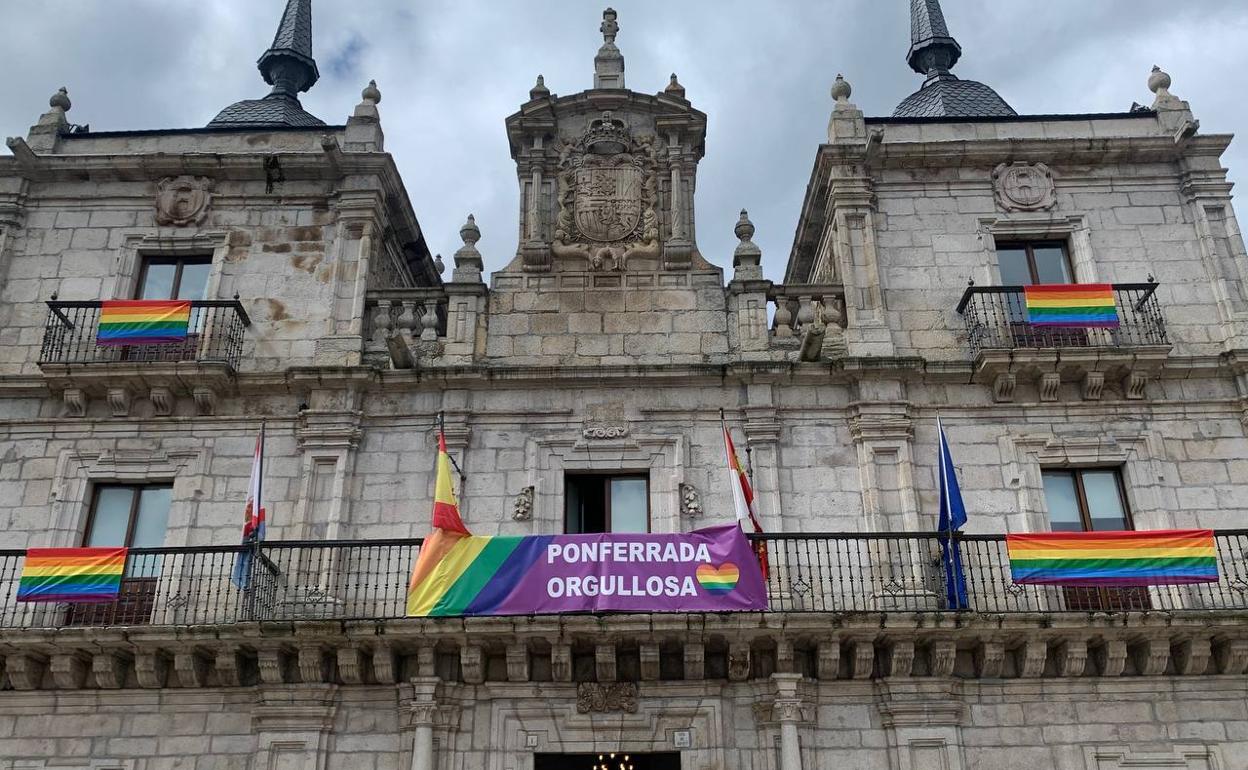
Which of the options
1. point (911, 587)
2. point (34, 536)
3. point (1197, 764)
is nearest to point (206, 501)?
point (34, 536)

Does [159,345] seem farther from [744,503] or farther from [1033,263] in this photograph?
[1033,263]

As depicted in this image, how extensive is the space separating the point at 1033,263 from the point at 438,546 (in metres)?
9.25

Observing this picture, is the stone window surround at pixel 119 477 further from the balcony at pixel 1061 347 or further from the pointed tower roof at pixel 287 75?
the balcony at pixel 1061 347

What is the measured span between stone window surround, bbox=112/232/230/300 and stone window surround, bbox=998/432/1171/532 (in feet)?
35.9

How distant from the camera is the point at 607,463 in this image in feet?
47.5

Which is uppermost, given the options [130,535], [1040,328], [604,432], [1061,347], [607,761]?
[1040,328]

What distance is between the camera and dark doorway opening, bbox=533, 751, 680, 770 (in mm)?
12758

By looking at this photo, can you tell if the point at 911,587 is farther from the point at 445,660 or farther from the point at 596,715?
the point at 445,660

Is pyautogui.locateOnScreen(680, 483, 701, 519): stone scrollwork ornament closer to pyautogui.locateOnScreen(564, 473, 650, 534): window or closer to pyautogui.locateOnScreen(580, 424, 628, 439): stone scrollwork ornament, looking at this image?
pyautogui.locateOnScreen(564, 473, 650, 534): window

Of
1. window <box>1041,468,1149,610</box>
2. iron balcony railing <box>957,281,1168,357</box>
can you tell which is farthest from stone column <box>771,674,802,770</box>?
iron balcony railing <box>957,281,1168,357</box>

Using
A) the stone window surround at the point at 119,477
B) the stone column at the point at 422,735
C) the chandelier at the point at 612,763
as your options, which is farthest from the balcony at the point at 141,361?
the chandelier at the point at 612,763

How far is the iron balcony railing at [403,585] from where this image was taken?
1318 cm

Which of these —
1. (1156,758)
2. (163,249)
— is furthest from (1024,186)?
(163,249)

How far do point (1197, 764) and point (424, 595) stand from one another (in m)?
8.64
